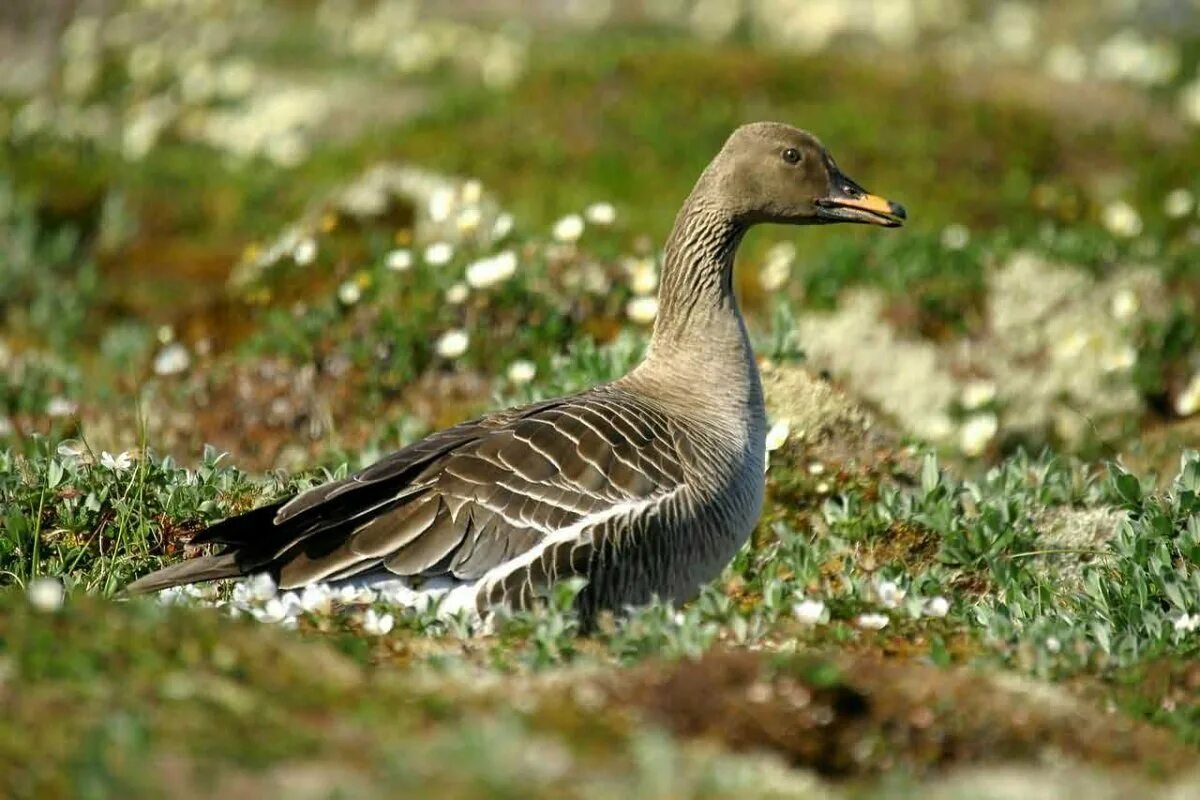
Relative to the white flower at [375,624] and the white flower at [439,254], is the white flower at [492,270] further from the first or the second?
the white flower at [375,624]

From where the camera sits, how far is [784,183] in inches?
299

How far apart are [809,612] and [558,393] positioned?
3264 mm

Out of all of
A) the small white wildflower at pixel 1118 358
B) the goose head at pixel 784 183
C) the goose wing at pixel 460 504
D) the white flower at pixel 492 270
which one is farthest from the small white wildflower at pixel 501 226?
the small white wildflower at pixel 1118 358

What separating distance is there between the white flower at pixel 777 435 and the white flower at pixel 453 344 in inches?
94.0

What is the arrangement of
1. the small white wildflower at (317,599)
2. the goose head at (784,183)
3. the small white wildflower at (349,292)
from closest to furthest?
the small white wildflower at (317,599) < the goose head at (784,183) < the small white wildflower at (349,292)

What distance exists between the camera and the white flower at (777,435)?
823cm

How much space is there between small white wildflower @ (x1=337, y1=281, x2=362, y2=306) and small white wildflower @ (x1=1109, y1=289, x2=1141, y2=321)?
5011mm

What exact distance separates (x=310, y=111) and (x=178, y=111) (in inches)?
62.2

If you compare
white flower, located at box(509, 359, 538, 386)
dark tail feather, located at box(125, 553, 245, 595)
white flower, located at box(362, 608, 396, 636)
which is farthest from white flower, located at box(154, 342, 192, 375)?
white flower, located at box(362, 608, 396, 636)

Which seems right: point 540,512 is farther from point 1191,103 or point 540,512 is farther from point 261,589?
point 1191,103

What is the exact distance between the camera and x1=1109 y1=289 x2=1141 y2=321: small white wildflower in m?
11.3

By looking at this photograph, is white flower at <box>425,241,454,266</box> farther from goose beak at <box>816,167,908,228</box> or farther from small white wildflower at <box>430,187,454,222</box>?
goose beak at <box>816,167,908,228</box>

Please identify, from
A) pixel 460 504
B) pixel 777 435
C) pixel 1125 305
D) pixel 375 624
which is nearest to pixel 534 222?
pixel 1125 305

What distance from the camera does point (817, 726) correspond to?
4629 mm
